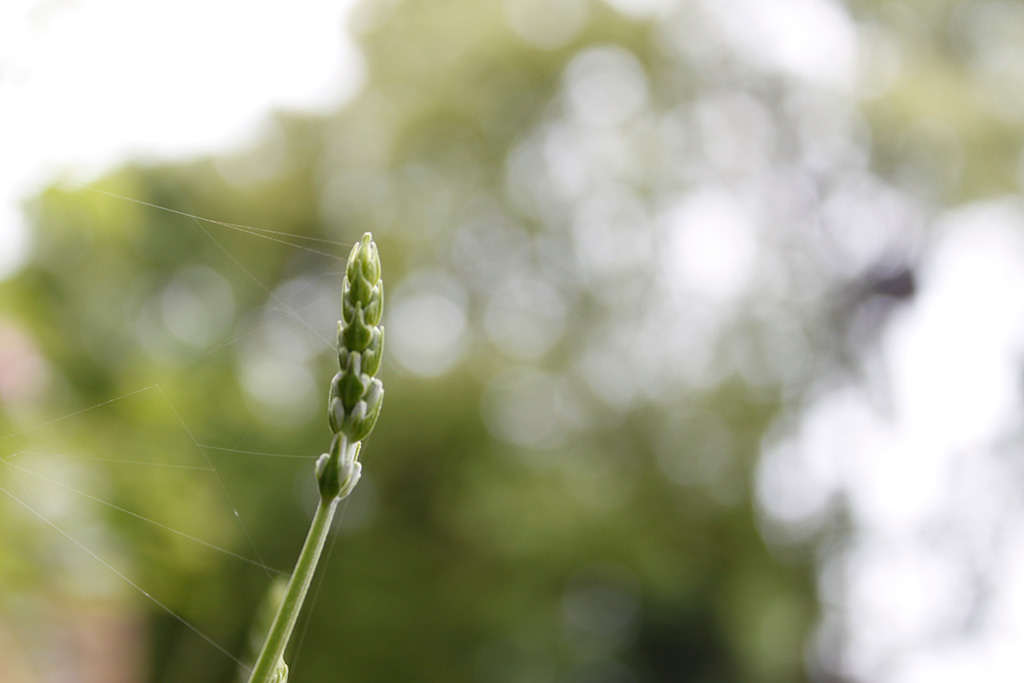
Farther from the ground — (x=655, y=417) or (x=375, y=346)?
(x=655, y=417)

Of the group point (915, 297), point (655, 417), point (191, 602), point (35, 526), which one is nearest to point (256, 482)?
point (191, 602)

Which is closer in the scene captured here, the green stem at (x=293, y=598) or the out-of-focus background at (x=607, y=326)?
the green stem at (x=293, y=598)

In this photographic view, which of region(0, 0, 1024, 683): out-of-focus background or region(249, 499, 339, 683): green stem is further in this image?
region(0, 0, 1024, 683): out-of-focus background

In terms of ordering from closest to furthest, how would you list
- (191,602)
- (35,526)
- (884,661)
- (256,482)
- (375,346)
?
(375,346) < (35,526) < (191,602) < (256,482) < (884,661)

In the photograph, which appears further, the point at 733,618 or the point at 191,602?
the point at 733,618

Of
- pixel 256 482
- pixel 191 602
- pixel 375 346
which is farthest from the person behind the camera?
pixel 256 482

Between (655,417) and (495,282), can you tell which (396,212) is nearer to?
(495,282)

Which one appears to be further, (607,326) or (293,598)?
(607,326)

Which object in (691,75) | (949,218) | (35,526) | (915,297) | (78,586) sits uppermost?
(691,75)
